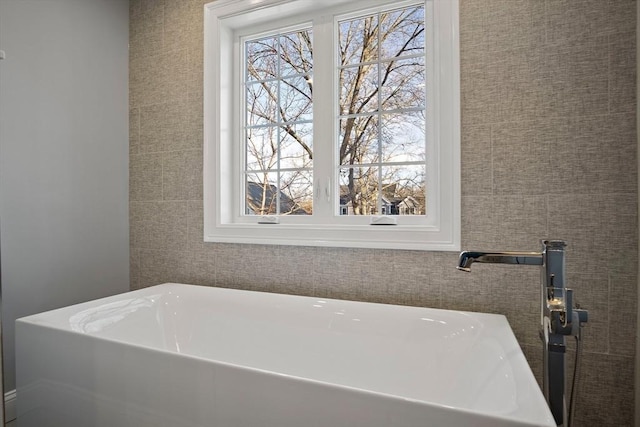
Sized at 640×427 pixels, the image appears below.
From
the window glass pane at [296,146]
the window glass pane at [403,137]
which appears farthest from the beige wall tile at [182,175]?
the window glass pane at [403,137]

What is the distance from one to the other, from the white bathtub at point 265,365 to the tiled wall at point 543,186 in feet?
0.65

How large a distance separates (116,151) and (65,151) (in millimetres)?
337

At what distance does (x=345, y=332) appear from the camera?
5.66ft

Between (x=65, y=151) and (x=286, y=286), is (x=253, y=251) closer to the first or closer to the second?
(x=286, y=286)

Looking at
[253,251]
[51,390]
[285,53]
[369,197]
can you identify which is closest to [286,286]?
[253,251]

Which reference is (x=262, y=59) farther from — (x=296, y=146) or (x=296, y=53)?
(x=296, y=146)

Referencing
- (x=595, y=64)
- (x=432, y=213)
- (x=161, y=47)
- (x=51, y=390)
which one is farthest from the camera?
(x=161, y=47)

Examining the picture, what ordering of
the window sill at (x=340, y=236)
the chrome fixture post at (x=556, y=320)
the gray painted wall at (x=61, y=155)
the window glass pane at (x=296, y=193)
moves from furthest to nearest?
the window glass pane at (x=296, y=193)
the gray painted wall at (x=61, y=155)
the window sill at (x=340, y=236)
the chrome fixture post at (x=556, y=320)

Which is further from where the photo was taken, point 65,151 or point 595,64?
point 65,151

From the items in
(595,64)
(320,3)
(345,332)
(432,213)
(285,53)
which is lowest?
(345,332)

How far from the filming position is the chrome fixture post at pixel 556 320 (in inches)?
43.7

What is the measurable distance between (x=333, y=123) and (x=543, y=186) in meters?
1.09

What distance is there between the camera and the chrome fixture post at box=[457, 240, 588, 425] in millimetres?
1110

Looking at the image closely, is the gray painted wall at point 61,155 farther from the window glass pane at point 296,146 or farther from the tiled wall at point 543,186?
the tiled wall at point 543,186
